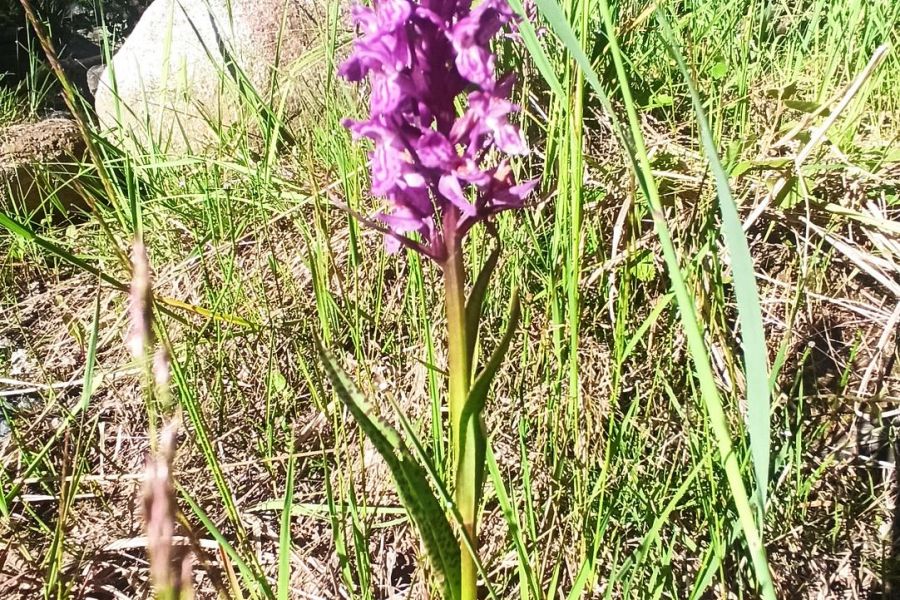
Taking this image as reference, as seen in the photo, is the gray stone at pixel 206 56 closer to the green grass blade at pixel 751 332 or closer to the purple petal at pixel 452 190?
the purple petal at pixel 452 190

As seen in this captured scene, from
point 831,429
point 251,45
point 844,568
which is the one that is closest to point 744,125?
point 831,429

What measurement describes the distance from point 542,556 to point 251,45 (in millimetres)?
2705

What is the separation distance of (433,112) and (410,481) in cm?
41

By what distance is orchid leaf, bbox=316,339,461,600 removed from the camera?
0.53m

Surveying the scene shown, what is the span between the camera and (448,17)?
0.71 meters

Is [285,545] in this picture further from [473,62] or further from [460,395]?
[473,62]

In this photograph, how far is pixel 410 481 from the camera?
59 cm

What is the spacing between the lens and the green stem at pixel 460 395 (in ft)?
2.22

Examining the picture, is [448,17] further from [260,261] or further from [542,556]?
[260,261]

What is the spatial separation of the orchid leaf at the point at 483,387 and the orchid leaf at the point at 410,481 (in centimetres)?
7

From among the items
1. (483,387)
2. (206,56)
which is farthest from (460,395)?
(206,56)

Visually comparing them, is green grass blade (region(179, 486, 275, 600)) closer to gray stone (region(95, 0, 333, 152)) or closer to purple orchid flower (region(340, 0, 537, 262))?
purple orchid flower (region(340, 0, 537, 262))

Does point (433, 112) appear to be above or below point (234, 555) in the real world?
above

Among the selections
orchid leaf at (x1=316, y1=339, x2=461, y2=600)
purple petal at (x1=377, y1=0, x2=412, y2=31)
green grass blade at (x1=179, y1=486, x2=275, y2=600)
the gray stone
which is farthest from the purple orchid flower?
the gray stone
